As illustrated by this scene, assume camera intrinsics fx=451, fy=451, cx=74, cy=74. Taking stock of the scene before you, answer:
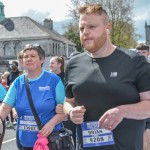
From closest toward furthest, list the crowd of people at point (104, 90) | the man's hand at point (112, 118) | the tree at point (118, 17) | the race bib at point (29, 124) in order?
1. the man's hand at point (112, 118)
2. the crowd of people at point (104, 90)
3. the race bib at point (29, 124)
4. the tree at point (118, 17)

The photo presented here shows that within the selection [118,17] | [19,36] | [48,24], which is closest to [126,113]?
[118,17]

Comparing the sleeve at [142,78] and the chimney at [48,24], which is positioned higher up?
the chimney at [48,24]

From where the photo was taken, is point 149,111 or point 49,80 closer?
point 149,111

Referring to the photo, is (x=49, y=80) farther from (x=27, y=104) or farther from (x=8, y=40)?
(x=8, y=40)

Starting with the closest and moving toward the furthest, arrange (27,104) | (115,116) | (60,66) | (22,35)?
(115,116), (27,104), (60,66), (22,35)

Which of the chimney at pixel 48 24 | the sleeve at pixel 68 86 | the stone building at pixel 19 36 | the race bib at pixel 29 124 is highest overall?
the chimney at pixel 48 24

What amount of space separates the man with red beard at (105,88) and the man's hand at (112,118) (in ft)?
0.27

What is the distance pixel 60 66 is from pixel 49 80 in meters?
3.09

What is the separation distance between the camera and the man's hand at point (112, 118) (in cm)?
309

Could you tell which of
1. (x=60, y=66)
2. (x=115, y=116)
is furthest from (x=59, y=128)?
(x=60, y=66)

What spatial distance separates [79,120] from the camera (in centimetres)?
337

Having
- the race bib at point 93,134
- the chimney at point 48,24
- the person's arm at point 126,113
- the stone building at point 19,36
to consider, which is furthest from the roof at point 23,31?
the person's arm at point 126,113

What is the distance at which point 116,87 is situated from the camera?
3328mm

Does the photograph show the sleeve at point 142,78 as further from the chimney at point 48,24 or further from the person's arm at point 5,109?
the chimney at point 48,24
